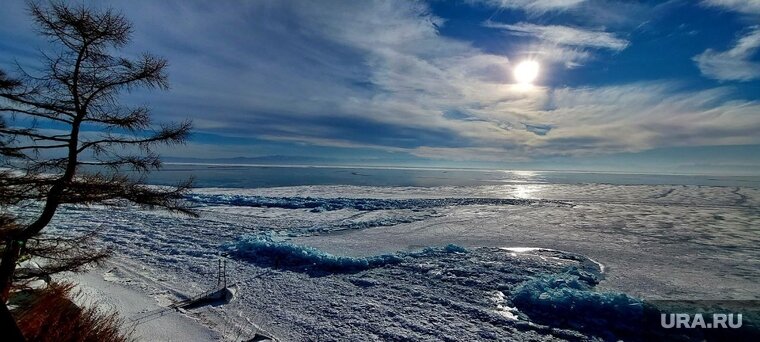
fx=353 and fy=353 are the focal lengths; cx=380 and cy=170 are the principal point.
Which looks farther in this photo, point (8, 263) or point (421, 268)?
point (421, 268)

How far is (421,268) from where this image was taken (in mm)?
10117

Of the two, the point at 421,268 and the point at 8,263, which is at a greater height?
the point at 8,263

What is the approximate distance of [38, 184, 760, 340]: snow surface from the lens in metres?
7.01

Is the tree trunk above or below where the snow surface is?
above

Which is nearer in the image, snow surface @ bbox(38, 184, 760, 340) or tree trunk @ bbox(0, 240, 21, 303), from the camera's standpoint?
tree trunk @ bbox(0, 240, 21, 303)

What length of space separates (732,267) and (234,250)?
Result: 15.3 meters

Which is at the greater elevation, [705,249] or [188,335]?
[705,249]

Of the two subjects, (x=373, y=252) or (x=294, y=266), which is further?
(x=373, y=252)

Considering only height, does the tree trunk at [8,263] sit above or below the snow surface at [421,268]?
above

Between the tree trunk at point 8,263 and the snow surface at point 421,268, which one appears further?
the snow surface at point 421,268

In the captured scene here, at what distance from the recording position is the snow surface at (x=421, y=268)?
23.0 ft

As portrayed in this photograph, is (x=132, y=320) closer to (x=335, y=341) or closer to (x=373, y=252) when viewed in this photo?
(x=335, y=341)

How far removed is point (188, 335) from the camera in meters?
6.25

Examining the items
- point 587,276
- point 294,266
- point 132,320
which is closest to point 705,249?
point 587,276
